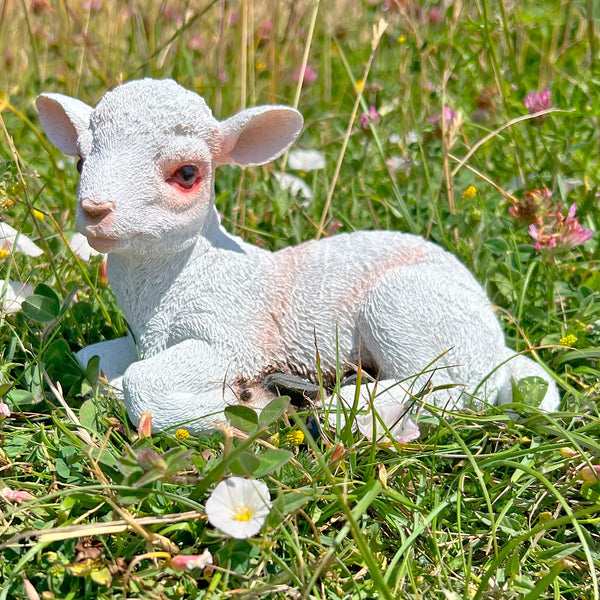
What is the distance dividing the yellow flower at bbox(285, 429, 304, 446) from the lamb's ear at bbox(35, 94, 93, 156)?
846 mm

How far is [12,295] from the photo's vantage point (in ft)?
6.79

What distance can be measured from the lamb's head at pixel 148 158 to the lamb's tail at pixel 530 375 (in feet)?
2.78

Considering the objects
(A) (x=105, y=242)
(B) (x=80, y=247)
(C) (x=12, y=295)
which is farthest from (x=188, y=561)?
(B) (x=80, y=247)

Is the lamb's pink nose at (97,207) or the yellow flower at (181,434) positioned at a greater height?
the lamb's pink nose at (97,207)

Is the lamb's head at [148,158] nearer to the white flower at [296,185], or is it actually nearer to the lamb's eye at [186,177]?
the lamb's eye at [186,177]

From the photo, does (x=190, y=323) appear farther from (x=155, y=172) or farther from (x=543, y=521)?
(x=543, y=521)

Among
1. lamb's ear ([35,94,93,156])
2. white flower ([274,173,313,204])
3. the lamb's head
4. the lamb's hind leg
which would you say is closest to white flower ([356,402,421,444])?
the lamb's hind leg

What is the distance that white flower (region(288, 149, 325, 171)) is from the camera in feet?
10.7

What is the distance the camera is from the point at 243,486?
1435 mm

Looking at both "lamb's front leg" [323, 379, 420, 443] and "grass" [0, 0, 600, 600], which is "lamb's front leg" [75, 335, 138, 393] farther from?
"lamb's front leg" [323, 379, 420, 443]

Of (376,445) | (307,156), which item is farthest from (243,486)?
(307,156)

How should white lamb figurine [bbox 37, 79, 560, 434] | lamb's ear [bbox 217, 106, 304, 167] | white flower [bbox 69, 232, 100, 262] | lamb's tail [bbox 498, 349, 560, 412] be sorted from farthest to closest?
1. white flower [bbox 69, 232, 100, 262]
2. lamb's tail [bbox 498, 349, 560, 412]
3. lamb's ear [bbox 217, 106, 304, 167]
4. white lamb figurine [bbox 37, 79, 560, 434]

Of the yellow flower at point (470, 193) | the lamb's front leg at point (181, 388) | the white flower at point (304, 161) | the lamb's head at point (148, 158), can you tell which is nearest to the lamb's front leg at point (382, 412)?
the lamb's front leg at point (181, 388)

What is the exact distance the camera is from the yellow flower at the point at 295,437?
5.67ft
